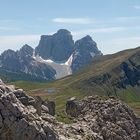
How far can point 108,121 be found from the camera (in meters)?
98.6

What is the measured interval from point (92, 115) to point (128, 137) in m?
9.18

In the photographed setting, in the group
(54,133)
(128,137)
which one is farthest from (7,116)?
(128,137)

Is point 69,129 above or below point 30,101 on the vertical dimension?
below

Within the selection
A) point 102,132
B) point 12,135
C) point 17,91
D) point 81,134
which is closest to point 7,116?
point 12,135

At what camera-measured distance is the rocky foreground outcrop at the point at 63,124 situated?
68250 mm

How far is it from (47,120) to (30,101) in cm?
485

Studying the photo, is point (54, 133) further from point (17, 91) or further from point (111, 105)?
point (111, 105)

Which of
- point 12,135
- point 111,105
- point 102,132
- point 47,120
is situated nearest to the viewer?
point 12,135

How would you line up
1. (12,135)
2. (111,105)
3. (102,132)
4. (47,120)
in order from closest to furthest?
(12,135) → (47,120) → (102,132) → (111,105)

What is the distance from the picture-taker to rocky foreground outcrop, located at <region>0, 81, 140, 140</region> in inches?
2687

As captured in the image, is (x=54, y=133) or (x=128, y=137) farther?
(x=128, y=137)

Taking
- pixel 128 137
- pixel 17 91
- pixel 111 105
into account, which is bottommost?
pixel 128 137

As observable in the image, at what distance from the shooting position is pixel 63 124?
3398 inches

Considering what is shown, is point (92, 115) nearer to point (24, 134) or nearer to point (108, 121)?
point (108, 121)
